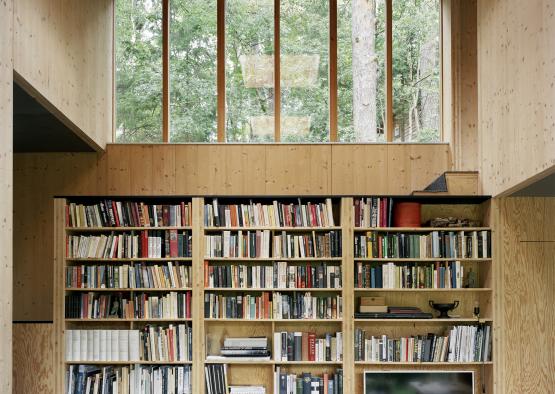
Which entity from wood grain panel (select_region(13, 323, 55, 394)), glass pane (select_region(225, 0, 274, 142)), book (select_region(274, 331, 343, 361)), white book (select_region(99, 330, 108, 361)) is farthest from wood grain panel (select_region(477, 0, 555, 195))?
wood grain panel (select_region(13, 323, 55, 394))

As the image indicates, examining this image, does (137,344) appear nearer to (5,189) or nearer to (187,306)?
(187,306)

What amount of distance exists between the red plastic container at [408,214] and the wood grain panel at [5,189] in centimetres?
381

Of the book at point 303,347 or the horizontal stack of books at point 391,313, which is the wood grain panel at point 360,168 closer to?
the horizontal stack of books at point 391,313

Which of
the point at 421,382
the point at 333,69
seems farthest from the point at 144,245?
the point at 421,382

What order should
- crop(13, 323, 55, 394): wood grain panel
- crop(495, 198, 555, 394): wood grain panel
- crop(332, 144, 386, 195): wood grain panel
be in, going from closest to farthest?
crop(495, 198, 555, 394): wood grain panel
crop(13, 323, 55, 394): wood grain panel
crop(332, 144, 386, 195): wood grain panel

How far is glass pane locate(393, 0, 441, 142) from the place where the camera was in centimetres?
865

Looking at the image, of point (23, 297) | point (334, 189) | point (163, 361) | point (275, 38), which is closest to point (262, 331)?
point (163, 361)

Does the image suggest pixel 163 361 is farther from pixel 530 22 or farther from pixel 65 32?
pixel 530 22

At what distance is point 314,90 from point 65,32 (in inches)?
114

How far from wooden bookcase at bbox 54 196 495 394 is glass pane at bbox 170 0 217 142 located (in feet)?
3.54

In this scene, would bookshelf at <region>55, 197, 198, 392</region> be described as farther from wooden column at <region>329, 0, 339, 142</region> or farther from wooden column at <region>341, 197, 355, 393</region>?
wooden column at <region>329, 0, 339, 142</region>

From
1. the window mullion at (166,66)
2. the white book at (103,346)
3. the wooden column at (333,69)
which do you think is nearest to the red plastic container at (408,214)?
the wooden column at (333,69)

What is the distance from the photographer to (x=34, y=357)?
24.9 feet

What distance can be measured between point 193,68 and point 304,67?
1.15m
